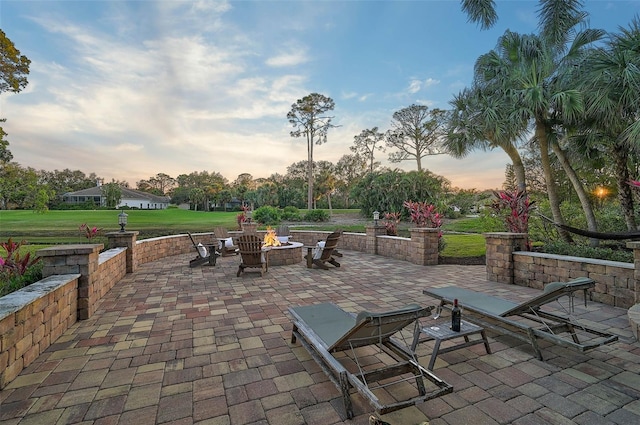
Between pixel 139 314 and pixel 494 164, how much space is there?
17.6 metres

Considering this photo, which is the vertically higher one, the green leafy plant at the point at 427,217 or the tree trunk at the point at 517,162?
the tree trunk at the point at 517,162

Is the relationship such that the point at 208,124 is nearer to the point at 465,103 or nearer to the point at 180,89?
the point at 180,89

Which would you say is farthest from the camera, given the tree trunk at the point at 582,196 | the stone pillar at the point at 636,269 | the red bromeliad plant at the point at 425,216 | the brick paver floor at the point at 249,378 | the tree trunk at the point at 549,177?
the tree trunk at the point at 549,177

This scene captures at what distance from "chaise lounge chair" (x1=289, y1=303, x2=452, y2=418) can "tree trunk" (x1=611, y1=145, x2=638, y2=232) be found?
28.2 ft

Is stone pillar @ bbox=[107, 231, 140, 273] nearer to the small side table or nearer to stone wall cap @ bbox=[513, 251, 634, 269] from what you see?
the small side table

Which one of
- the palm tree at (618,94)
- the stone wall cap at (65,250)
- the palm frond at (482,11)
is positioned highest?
the palm frond at (482,11)

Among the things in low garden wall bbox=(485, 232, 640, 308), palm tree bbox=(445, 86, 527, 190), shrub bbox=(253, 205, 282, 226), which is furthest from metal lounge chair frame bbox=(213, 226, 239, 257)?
shrub bbox=(253, 205, 282, 226)

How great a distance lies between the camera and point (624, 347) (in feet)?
9.66

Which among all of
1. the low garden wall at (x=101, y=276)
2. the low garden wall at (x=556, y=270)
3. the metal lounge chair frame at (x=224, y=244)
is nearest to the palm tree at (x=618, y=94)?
the low garden wall at (x=556, y=270)

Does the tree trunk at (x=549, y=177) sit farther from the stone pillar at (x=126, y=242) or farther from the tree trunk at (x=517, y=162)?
the stone pillar at (x=126, y=242)

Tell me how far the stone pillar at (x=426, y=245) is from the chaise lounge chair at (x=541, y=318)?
12.4 ft

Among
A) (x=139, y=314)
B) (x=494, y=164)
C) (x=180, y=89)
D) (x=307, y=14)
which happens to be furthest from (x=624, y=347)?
(x=494, y=164)

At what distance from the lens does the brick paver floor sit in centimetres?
198

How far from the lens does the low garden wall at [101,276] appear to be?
2543mm
